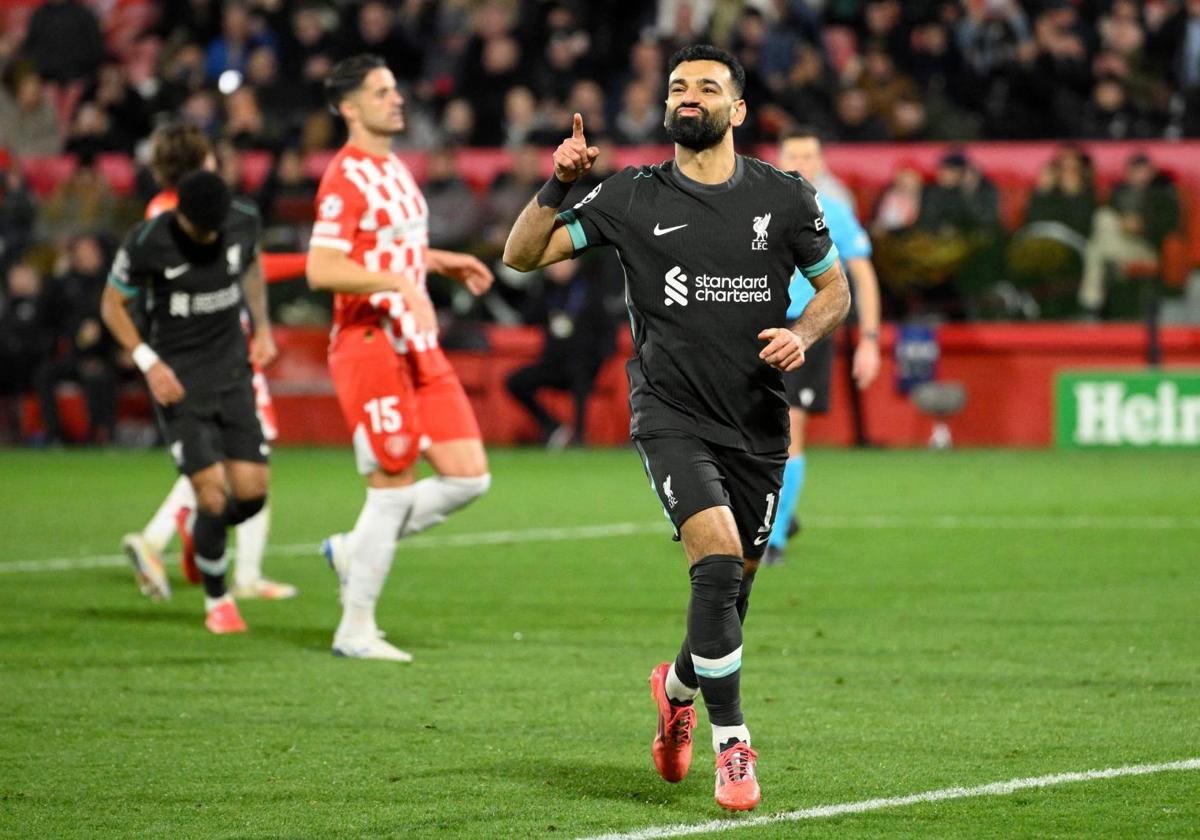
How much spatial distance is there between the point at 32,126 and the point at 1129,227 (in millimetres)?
13644

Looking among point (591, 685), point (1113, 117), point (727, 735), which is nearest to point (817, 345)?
point (591, 685)

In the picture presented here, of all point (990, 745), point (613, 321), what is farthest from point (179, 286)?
point (613, 321)

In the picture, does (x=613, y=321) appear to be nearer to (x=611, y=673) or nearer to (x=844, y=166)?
(x=844, y=166)

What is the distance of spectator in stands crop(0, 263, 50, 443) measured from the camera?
885 inches

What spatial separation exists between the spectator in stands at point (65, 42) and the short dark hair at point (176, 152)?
17633 millimetres

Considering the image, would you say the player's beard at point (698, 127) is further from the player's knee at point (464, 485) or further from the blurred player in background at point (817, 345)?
the blurred player in background at point (817, 345)

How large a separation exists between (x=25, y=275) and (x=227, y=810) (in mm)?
18518

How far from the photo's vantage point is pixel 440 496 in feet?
29.2

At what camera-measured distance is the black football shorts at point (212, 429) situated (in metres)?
9.43

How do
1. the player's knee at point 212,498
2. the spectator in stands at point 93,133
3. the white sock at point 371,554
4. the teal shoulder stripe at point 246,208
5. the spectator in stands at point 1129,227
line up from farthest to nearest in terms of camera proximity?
the spectator in stands at point 93,133 → the spectator in stands at point 1129,227 → the teal shoulder stripe at point 246,208 → the player's knee at point 212,498 → the white sock at point 371,554

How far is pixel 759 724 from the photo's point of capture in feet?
22.8

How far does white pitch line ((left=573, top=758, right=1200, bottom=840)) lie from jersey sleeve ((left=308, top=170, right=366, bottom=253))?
3736mm

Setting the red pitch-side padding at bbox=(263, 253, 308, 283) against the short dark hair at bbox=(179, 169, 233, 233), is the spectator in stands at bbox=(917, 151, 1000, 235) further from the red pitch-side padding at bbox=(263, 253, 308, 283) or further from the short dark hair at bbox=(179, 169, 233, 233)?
the short dark hair at bbox=(179, 169, 233, 233)

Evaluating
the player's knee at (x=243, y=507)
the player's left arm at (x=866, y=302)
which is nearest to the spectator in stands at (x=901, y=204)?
the player's left arm at (x=866, y=302)
